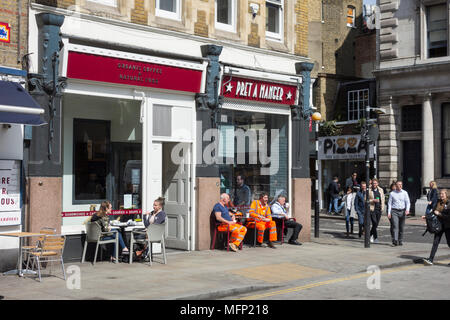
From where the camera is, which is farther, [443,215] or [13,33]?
[443,215]

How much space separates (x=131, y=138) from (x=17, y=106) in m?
4.19

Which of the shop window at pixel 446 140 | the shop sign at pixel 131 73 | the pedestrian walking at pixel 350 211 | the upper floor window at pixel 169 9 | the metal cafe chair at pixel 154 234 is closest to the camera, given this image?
the shop sign at pixel 131 73

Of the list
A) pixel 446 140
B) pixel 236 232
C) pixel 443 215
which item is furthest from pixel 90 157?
pixel 446 140

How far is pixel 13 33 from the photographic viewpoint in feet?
Answer: 40.2

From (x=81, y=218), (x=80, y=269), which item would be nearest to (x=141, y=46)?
(x=81, y=218)

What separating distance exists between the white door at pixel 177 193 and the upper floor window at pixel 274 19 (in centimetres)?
438

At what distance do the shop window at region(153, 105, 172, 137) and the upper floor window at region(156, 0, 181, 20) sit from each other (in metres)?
2.20

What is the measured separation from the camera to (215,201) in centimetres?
1595

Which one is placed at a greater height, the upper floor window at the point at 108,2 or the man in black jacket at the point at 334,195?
the upper floor window at the point at 108,2

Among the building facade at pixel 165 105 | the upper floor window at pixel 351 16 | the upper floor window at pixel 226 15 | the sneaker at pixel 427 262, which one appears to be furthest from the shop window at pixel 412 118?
the sneaker at pixel 427 262

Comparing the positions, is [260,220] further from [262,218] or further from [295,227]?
[295,227]

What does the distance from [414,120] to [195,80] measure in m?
18.0

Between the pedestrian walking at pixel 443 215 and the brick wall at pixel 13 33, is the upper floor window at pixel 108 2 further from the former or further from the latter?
the pedestrian walking at pixel 443 215

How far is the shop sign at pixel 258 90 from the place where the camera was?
16.1 meters
